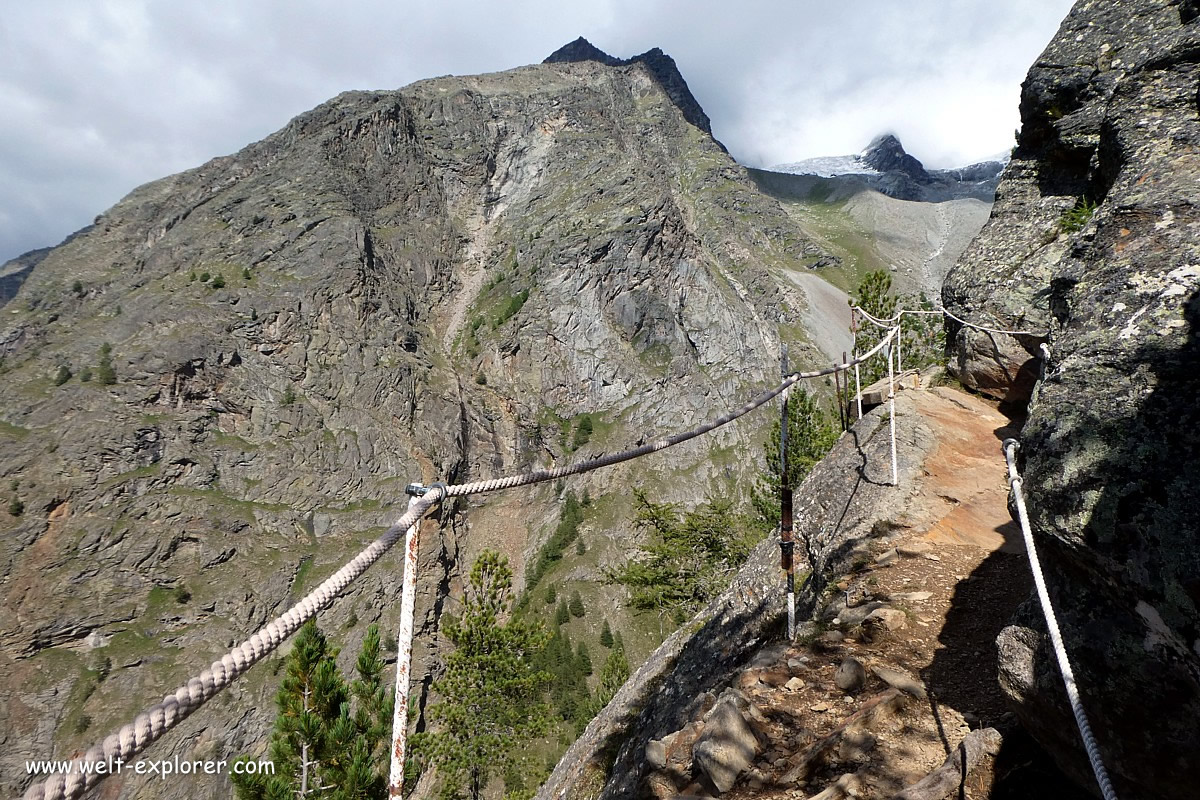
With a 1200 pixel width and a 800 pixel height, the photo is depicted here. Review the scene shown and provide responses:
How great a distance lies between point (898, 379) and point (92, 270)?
164128 mm

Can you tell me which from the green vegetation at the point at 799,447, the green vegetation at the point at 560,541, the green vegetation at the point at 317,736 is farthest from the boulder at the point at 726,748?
the green vegetation at the point at 560,541

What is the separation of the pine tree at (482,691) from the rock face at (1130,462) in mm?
19349

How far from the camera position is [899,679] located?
4.67 metres

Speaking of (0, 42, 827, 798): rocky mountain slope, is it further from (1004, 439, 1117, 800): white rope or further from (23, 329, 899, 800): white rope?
(1004, 439, 1117, 800): white rope

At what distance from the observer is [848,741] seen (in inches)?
162

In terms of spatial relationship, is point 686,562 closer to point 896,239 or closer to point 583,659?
point 583,659

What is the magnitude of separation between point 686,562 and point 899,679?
720 inches

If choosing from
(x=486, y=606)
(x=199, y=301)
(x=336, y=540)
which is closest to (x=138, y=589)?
(x=336, y=540)

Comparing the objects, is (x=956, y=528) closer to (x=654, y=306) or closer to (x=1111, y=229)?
(x=1111, y=229)

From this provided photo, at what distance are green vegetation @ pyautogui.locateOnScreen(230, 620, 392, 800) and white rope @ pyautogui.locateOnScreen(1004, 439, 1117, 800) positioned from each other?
41.1 feet

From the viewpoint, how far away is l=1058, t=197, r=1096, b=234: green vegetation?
8.66 m

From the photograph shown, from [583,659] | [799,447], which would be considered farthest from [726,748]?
[583,659]

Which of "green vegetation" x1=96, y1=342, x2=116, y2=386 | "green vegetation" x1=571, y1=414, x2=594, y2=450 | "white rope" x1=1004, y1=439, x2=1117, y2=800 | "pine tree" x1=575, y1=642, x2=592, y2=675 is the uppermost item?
"green vegetation" x1=96, y1=342, x2=116, y2=386

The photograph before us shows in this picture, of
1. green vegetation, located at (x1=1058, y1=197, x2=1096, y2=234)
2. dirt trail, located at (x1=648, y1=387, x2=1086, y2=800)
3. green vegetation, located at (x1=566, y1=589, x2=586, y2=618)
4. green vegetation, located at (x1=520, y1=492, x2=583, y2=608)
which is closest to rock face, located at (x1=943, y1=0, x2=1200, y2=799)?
dirt trail, located at (x1=648, y1=387, x2=1086, y2=800)
